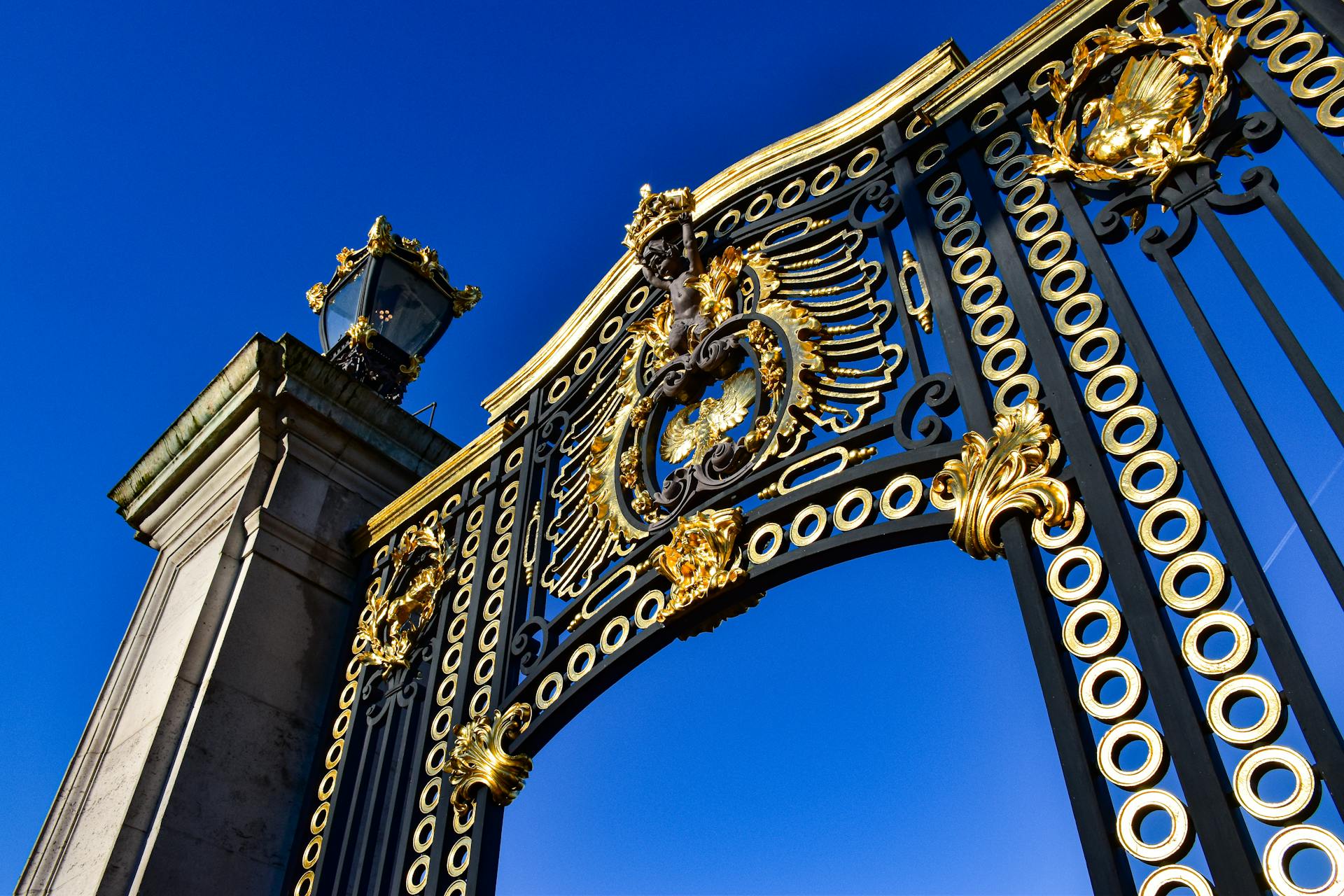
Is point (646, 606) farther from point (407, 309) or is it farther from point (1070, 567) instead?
point (407, 309)

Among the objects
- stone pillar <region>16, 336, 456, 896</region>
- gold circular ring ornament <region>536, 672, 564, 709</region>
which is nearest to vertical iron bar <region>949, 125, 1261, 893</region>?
gold circular ring ornament <region>536, 672, 564, 709</region>

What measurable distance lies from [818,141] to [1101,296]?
5.89 feet

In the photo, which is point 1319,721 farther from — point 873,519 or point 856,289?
point 856,289

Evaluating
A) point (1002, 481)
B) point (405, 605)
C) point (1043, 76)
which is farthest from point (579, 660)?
point (1043, 76)

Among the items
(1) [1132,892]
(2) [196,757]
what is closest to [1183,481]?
(1) [1132,892]

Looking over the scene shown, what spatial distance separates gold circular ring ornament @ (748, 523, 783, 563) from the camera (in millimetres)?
4176

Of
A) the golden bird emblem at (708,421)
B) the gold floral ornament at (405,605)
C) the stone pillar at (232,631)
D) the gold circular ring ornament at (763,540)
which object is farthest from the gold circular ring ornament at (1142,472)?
the stone pillar at (232,631)

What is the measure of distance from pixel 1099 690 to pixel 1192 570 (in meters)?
0.36

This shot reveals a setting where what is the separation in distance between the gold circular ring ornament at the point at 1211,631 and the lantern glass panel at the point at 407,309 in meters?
5.25

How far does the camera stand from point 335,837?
5102mm

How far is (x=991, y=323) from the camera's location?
3.94m

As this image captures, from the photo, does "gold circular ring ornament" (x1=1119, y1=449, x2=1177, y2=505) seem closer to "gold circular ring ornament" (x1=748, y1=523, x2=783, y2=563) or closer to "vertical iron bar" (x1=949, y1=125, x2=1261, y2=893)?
"vertical iron bar" (x1=949, y1=125, x2=1261, y2=893)

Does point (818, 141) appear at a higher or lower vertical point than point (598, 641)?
higher

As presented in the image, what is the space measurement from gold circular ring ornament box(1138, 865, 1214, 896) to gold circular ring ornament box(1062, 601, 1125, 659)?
1.79ft
